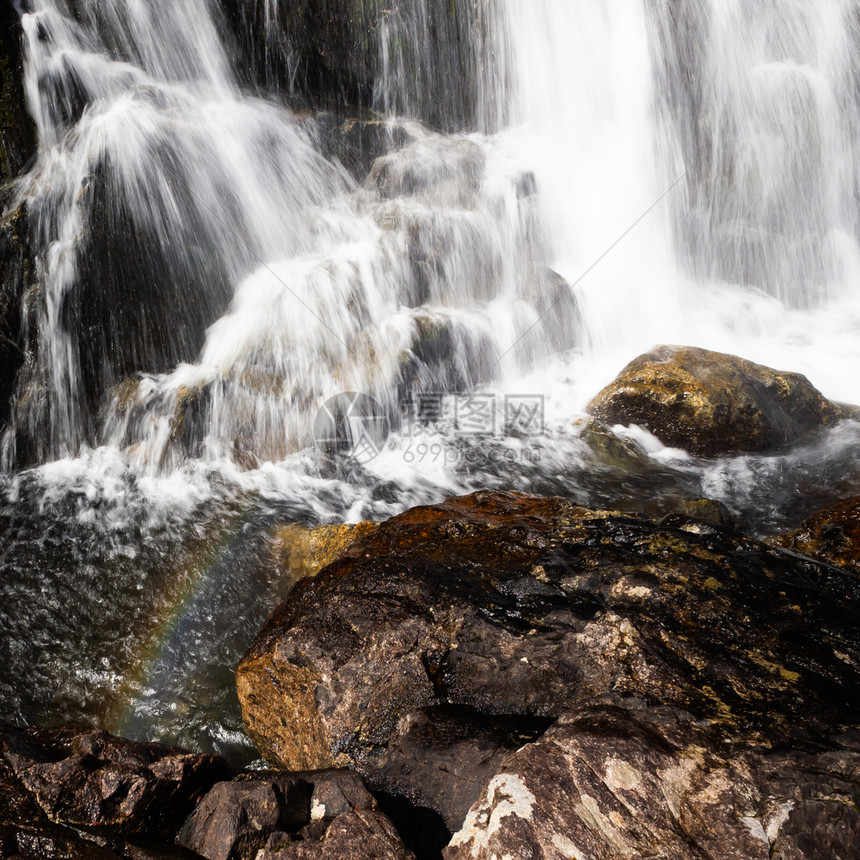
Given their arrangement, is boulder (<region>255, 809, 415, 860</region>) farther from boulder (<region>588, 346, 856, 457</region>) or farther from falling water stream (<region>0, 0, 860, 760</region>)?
boulder (<region>588, 346, 856, 457</region>)

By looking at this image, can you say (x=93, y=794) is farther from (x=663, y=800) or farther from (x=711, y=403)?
(x=711, y=403)

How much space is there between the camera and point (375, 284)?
10070 mm

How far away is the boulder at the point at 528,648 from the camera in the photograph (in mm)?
2916

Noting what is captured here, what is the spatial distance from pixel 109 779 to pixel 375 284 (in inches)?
329

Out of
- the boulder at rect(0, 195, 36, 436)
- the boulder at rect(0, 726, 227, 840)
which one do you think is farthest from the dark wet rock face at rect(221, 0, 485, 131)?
the boulder at rect(0, 726, 227, 840)

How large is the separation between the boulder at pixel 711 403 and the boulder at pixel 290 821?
21.8ft

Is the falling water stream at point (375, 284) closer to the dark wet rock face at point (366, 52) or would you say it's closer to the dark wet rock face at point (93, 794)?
the dark wet rock face at point (366, 52)

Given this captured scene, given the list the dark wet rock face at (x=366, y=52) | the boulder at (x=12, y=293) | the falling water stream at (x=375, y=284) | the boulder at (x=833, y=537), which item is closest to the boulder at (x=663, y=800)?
the boulder at (x=833, y=537)

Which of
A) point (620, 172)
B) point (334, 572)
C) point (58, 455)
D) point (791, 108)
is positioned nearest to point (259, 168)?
point (58, 455)

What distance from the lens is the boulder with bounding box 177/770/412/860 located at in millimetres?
2383

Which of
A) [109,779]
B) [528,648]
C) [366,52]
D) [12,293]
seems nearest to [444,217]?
[366,52]

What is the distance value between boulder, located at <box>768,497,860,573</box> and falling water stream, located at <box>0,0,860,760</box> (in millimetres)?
1441

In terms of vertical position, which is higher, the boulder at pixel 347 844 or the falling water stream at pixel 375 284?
the falling water stream at pixel 375 284

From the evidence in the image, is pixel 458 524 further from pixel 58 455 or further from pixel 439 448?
pixel 58 455
